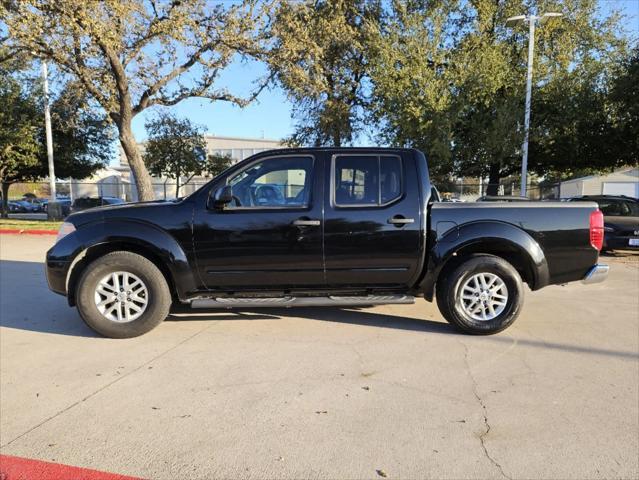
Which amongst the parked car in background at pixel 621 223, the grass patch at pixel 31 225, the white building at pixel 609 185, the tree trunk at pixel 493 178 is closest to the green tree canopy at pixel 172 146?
the grass patch at pixel 31 225

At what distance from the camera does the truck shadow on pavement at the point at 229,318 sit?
4.74 metres

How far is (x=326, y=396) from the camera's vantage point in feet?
11.5

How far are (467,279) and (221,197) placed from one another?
8.71 ft

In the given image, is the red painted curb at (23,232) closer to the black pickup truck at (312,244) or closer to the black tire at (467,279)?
the black pickup truck at (312,244)

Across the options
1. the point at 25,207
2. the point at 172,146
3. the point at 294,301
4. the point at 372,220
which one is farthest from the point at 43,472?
the point at 25,207

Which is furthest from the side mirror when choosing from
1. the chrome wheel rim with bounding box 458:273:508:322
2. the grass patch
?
the grass patch

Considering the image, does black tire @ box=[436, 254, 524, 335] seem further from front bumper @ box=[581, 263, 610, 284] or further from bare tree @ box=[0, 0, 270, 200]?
bare tree @ box=[0, 0, 270, 200]

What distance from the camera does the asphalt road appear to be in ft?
8.95

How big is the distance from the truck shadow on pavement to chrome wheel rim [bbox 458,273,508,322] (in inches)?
10.5

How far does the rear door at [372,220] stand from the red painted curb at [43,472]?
282cm

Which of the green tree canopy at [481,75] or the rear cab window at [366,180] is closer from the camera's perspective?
the rear cab window at [366,180]

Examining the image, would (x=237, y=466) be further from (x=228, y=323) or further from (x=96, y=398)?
(x=228, y=323)

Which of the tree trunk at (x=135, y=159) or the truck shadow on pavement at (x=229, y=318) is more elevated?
the tree trunk at (x=135, y=159)

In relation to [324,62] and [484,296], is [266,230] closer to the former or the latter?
[484,296]
